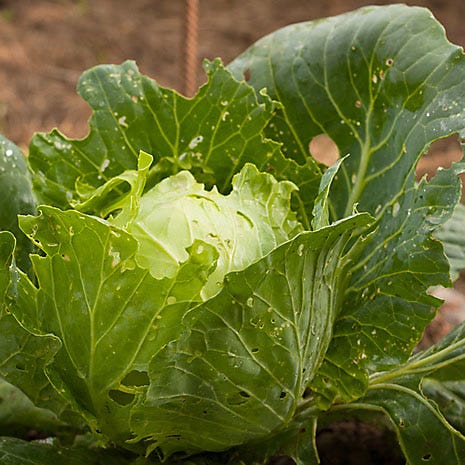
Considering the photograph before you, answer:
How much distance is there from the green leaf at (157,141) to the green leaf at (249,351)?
33 cm

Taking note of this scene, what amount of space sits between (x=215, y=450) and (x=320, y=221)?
446 millimetres

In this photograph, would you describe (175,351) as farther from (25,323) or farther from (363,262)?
(363,262)

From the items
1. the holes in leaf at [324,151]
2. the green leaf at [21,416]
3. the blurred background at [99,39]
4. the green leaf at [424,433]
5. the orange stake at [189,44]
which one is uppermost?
the orange stake at [189,44]

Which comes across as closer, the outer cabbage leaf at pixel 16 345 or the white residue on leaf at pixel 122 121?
the outer cabbage leaf at pixel 16 345

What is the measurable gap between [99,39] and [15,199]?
11.1 ft

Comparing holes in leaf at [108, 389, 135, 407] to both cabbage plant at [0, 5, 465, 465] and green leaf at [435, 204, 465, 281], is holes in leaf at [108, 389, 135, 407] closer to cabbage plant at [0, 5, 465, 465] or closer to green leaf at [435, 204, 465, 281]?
cabbage plant at [0, 5, 465, 465]

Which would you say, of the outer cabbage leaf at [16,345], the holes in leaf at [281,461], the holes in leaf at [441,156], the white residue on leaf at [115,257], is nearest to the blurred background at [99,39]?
the holes in leaf at [441,156]

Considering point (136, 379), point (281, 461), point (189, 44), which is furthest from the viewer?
point (189, 44)

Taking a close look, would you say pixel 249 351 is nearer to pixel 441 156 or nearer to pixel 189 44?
pixel 189 44

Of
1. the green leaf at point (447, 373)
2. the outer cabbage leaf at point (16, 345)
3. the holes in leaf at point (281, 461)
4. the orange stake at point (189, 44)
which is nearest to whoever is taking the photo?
the outer cabbage leaf at point (16, 345)

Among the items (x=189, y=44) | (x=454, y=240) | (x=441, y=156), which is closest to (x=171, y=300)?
(x=454, y=240)

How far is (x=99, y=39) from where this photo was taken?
4789 mm

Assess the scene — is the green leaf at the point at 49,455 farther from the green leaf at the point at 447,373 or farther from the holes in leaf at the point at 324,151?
the holes in leaf at the point at 324,151

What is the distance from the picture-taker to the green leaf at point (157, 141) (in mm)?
1558
